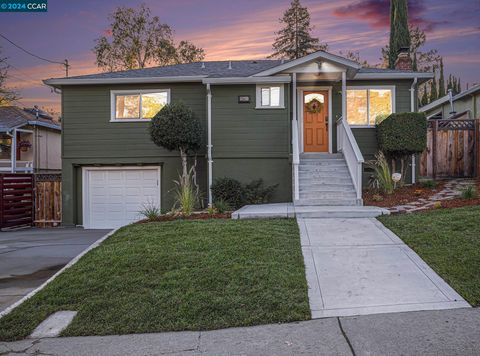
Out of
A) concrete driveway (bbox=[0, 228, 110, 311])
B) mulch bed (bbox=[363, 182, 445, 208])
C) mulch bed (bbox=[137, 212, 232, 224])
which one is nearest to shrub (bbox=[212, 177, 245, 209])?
mulch bed (bbox=[137, 212, 232, 224])

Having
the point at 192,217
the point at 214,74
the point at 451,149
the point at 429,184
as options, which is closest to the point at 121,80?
the point at 214,74

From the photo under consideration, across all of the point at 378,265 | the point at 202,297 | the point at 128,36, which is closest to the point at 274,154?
the point at 378,265

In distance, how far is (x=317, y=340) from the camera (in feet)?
13.2

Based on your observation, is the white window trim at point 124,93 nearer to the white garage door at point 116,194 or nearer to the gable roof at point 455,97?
the white garage door at point 116,194

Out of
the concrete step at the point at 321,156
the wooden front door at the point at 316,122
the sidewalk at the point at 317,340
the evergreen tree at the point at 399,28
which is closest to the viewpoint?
the sidewalk at the point at 317,340

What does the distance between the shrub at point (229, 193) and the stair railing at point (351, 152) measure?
10.1ft

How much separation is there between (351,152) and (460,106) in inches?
455

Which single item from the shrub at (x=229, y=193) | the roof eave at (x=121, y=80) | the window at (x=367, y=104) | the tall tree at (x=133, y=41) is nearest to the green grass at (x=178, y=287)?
the shrub at (x=229, y=193)

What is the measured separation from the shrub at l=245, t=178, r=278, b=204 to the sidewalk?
7919 millimetres

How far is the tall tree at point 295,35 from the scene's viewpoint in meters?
35.9

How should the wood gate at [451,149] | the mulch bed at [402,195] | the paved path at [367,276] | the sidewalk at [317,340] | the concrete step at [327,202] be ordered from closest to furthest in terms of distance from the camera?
the sidewalk at [317,340] < the paved path at [367,276] < the concrete step at [327,202] < the mulch bed at [402,195] < the wood gate at [451,149]

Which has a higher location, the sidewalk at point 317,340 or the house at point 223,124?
the house at point 223,124

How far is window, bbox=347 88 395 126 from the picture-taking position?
14070mm

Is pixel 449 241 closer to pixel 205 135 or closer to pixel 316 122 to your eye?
pixel 316 122
